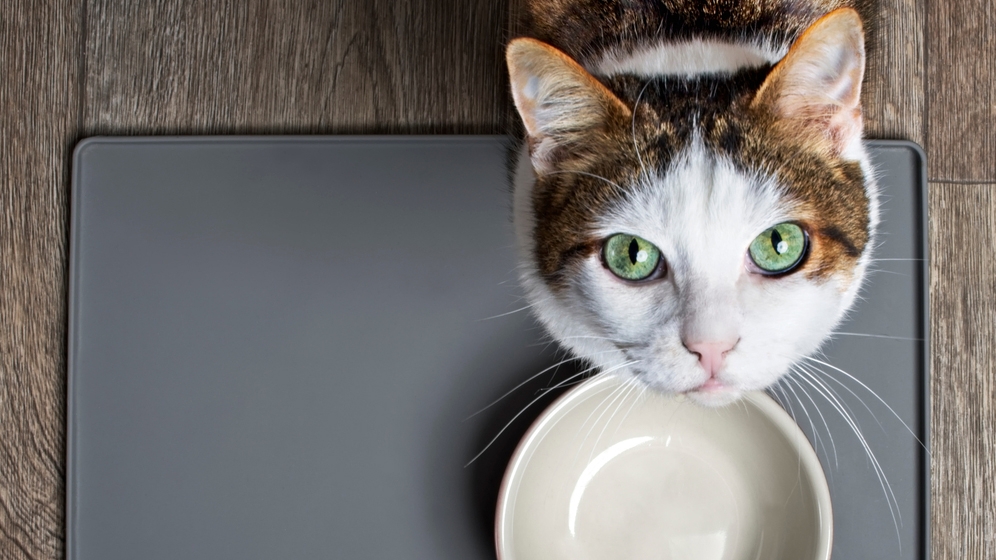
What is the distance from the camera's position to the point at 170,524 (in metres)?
0.95

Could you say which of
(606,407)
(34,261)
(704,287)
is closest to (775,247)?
(704,287)

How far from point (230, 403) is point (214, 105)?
17.3 inches

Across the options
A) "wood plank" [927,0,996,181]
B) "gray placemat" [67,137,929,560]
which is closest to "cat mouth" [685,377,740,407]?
"gray placemat" [67,137,929,560]

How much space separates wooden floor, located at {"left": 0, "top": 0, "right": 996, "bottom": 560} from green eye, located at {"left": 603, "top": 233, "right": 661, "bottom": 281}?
449 millimetres

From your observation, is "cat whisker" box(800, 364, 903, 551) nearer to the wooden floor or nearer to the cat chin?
the wooden floor

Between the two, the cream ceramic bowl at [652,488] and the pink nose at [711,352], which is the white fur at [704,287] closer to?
the pink nose at [711,352]

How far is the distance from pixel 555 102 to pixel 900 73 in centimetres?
72

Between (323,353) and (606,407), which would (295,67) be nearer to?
(323,353)

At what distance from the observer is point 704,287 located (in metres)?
0.52

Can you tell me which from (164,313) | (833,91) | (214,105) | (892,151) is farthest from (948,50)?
(164,313)

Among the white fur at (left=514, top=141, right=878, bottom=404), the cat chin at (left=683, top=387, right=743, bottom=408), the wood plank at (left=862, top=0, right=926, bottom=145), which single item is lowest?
the cat chin at (left=683, top=387, right=743, bottom=408)

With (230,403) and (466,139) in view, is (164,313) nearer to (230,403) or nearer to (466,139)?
(230,403)

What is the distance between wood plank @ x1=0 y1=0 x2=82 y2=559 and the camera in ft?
3.23

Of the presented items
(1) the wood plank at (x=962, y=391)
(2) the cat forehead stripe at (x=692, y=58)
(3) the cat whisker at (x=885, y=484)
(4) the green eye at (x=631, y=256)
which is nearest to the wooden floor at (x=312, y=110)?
(1) the wood plank at (x=962, y=391)
